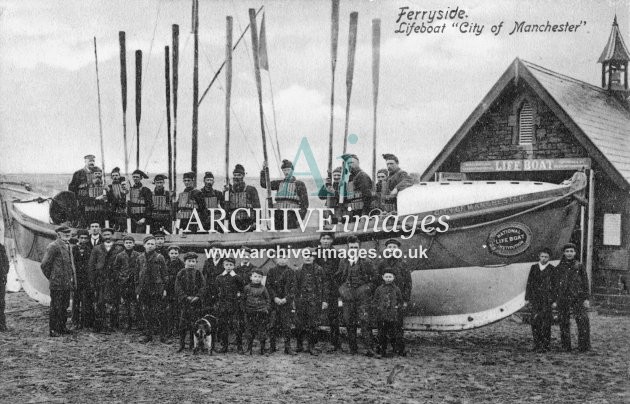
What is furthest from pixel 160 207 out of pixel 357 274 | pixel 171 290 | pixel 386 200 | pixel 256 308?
pixel 357 274

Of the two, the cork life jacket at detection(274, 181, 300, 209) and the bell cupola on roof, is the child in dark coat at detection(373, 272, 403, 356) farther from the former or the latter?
the bell cupola on roof

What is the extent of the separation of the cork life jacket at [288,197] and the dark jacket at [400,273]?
194 centimetres

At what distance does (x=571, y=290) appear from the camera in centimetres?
736

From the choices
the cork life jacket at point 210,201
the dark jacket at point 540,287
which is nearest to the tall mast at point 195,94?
the cork life jacket at point 210,201

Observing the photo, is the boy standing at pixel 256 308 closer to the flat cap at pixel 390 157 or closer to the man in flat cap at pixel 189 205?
the man in flat cap at pixel 189 205

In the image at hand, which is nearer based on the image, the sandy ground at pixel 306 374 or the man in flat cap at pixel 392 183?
the sandy ground at pixel 306 374

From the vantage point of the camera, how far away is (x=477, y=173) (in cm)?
1188

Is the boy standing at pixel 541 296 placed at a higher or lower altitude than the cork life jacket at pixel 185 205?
lower

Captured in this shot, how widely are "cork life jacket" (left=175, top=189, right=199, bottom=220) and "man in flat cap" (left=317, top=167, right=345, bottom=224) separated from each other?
197cm

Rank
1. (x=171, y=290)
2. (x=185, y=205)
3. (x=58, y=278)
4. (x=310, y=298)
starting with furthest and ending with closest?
(x=185, y=205) < (x=58, y=278) < (x=171, y=290) < (x=310, y=298)

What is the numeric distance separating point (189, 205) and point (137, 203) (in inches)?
41.9

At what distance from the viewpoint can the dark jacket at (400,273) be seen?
7.28m

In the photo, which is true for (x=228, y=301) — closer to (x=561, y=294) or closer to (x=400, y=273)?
(x=400, y=273)

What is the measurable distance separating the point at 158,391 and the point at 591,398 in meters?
4.00
